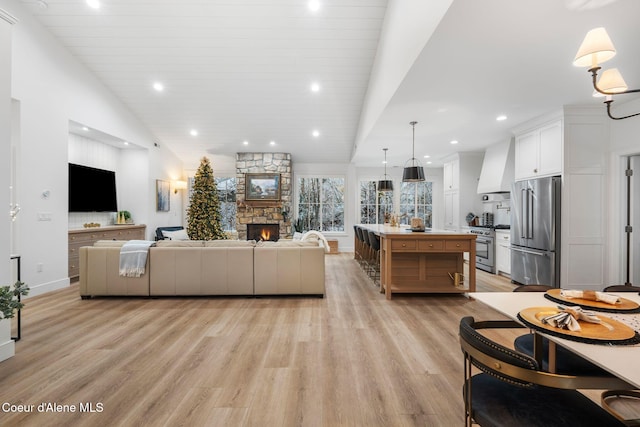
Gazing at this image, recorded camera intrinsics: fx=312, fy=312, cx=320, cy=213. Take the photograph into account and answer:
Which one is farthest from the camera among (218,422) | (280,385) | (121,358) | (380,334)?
(380,334)

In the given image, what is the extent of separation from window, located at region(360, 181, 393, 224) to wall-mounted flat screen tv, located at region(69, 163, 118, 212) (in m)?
6.53

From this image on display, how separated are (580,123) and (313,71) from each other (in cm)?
434

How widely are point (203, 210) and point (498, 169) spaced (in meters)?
6.77

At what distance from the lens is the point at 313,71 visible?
5934 millimetres

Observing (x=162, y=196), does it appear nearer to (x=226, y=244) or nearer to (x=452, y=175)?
(x=226, y=244)

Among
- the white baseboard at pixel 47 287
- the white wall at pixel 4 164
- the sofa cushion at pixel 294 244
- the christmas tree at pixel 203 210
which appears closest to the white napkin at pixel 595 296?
the sofa cushion at pixel 294 244

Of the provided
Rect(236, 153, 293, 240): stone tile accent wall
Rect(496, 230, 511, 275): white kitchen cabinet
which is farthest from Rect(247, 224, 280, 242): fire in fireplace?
Rect(496, 230, 511, 275): white kitchen cabinet

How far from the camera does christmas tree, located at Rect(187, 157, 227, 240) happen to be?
7762mm

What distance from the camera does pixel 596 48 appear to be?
1.66 meters

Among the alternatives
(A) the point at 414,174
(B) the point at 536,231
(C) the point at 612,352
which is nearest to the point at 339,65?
(A) the point at 414,174

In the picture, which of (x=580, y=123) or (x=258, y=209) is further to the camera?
(x=258, y=209)

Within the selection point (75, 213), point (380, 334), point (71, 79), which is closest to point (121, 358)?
point (380, 334)

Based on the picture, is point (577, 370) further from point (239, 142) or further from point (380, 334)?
point (239, 142)

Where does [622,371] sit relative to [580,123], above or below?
below
